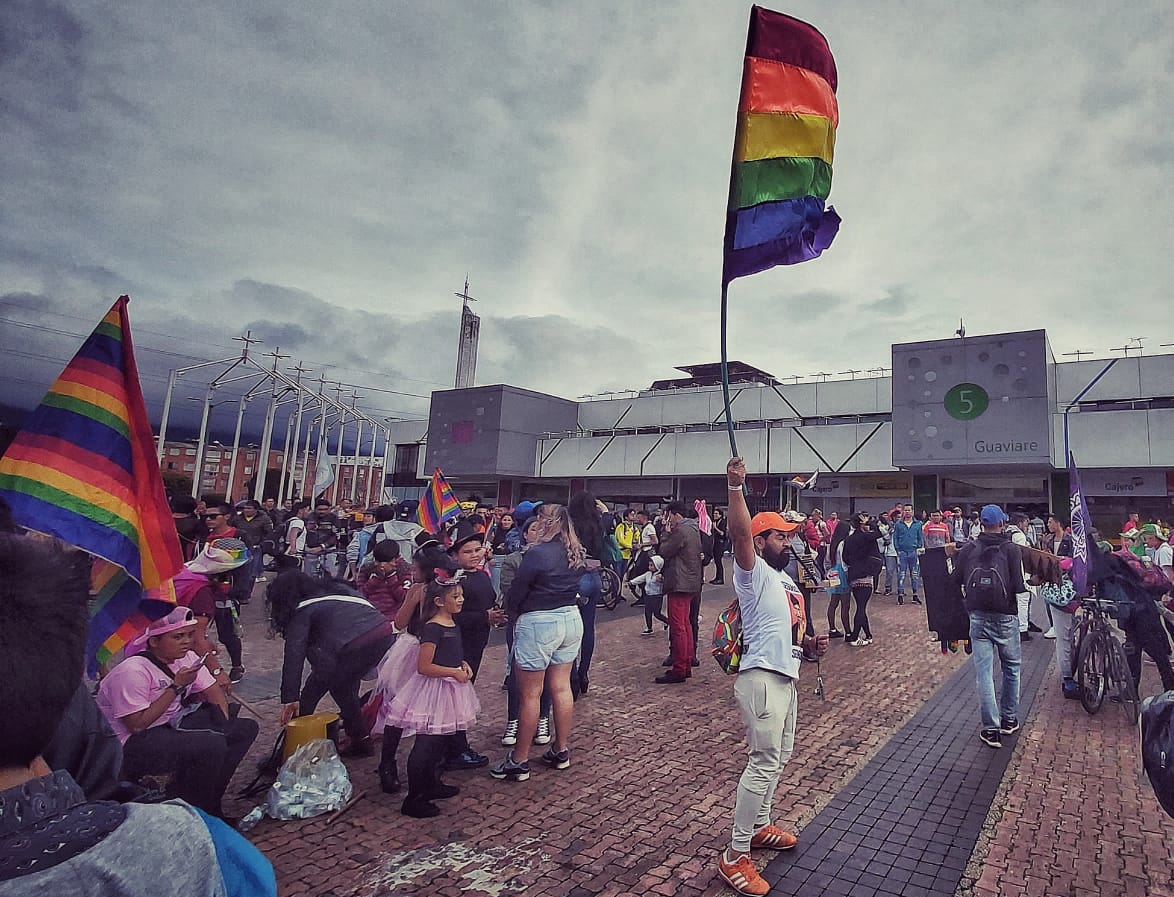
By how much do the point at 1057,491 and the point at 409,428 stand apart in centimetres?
4246

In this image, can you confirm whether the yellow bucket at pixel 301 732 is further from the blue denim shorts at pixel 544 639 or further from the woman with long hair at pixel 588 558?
the woman with long hair at pixel 588 558

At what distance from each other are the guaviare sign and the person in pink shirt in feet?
94.7

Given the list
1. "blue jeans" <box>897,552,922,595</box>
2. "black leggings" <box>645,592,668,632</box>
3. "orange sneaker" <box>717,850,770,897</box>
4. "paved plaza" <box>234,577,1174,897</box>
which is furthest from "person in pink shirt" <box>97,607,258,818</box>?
"blue jeans" <box>897,552,922,595</box>

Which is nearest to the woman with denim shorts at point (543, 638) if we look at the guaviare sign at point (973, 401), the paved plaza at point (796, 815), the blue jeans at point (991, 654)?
the paved plaza at point (796, 815)

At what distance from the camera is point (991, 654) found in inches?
225

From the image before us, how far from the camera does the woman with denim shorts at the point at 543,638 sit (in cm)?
472

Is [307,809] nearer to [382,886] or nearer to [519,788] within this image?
[382,886]

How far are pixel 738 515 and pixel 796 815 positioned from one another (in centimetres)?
230

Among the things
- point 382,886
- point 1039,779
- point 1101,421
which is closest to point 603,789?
point 382,886

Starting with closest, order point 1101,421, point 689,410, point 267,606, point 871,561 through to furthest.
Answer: point 267,606 → point 871,561 → point 1101,421 → point 689,410

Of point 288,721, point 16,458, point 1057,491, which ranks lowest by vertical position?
point 288,721

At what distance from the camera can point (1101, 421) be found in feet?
86.2

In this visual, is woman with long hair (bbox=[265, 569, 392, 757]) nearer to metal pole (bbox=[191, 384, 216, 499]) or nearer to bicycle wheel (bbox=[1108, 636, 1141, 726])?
Answer: bicycle wheel (bbox=[1108, 636, 1141, 726])

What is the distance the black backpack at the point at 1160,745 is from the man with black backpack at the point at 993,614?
3529 mm
